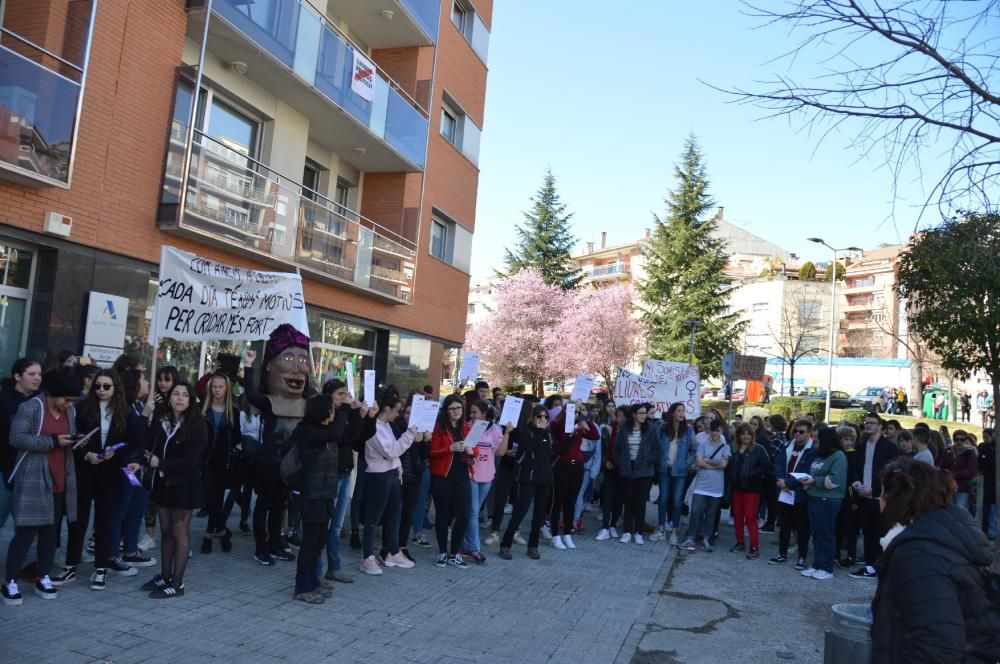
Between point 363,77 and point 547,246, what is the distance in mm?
40738

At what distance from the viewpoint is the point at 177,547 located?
6230 millimetres

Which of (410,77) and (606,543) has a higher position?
(410,77)

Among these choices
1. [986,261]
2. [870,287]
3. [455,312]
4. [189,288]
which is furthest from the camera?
[870,287]

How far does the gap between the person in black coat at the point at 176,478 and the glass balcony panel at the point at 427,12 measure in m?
13.4

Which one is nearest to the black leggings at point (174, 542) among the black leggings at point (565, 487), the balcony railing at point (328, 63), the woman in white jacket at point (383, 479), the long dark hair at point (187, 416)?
the long dark hair at point (187, 416)

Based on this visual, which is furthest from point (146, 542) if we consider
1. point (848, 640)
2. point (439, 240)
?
point (439, 240)

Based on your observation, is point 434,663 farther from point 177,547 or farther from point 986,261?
point 986,261

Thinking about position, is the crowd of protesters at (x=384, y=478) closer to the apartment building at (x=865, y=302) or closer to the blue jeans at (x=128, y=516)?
the blue jeans at (x=128, y=516)

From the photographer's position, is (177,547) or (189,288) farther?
(189,288)

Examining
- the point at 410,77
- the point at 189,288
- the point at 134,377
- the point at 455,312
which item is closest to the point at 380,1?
the point at 410,77

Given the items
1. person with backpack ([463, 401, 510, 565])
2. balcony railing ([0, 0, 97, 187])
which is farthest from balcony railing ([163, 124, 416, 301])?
person with backpack ([463, 401, 510, 565])

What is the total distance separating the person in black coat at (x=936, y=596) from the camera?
9.51 ft

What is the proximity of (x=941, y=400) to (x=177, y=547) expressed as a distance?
47.5 meters

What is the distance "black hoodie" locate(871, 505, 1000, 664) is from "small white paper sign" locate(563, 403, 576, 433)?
7.12 m
